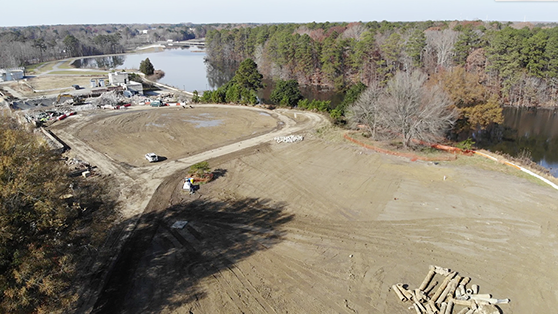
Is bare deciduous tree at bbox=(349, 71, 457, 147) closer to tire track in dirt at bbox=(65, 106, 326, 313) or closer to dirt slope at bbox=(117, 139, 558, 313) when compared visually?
dirt slope at bbox=(117, 139, 558, 313)

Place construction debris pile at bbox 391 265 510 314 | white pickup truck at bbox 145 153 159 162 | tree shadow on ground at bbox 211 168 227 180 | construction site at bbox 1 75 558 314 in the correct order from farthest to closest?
white pickup truck at bbox 145 153 159 162 → tree shadow on ground at bbox 211 168 227 180 → construction site at bbox 1 75 558 314 → construction debris pile at bbox 391 265 510 314

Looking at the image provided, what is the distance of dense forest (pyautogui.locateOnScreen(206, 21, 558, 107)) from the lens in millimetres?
51406

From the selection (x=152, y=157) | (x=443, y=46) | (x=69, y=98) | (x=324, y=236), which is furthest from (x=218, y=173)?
(x=443, y=46)

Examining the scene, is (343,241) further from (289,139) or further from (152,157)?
(152,157)

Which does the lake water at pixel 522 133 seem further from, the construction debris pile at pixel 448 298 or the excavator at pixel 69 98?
the excavator at pixel 69 98

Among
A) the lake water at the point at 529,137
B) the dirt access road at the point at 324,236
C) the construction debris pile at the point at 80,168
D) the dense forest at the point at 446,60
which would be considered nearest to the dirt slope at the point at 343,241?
the dirt access road at the point at 324,236

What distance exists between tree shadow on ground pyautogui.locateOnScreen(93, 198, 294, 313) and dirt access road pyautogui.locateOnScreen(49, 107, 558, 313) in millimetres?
62

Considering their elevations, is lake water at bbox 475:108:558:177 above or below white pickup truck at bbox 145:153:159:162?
below

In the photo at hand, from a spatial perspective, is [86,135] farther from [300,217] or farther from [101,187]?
[300,217]

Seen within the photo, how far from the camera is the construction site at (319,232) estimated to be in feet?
46.7

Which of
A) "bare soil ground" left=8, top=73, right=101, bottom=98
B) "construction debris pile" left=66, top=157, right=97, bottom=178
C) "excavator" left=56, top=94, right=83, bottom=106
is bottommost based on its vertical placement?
"construction debris pile" left=66, top=157, right=97, bottom=178

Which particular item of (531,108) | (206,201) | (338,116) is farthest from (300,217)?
(531,108)

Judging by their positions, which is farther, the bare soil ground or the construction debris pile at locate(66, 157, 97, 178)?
the bare soil ground

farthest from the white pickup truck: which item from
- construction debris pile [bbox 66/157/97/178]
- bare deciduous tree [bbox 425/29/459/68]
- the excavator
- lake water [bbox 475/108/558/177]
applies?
bare deciduous tree [bbox 425/29/459/68]
